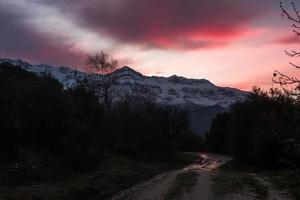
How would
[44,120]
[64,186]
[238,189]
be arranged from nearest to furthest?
[64,186] < [238,189] < [44,120]

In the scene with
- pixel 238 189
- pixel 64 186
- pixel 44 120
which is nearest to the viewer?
pixel 64 186

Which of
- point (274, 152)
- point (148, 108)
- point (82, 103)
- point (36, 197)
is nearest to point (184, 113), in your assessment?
point (148, 108)

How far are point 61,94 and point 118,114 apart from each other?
43.3 meters

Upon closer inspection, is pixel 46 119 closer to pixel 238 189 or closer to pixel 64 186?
pixel 64 186

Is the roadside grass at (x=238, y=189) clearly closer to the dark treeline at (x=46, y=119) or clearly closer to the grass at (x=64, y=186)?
the grass at (x=64, y=186)

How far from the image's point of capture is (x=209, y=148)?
519 feet

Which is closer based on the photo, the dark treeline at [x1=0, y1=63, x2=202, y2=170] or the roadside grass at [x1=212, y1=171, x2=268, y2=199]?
the roadside grass at [x1=212, y1=171, x2=268, y2=199]

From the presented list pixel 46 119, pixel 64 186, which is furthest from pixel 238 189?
pixel 46 119

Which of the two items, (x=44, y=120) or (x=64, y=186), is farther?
(x=44, y=120)

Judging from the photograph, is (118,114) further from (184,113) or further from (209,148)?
(209,148)

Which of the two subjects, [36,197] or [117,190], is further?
[117,190]

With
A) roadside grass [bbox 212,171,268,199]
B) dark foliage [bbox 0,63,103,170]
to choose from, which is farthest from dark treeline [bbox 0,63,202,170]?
roadside grass [bbox 212,171,268,199]

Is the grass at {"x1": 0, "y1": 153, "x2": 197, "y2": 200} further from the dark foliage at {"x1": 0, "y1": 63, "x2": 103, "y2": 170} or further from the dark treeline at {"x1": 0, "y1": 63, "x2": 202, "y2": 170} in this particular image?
the dark foliage at {"x1": 0, "y1": 63, "x2": 103, "y2": 170}

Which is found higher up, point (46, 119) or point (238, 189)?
point (46, 119)
